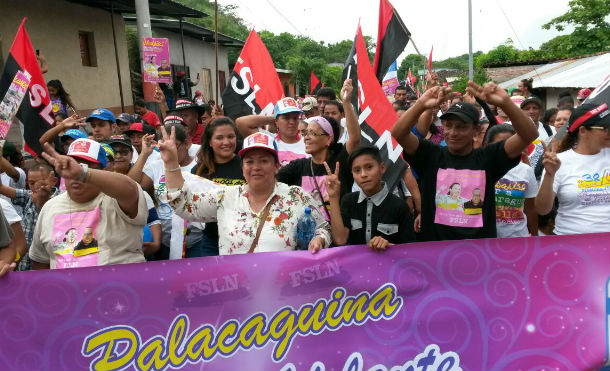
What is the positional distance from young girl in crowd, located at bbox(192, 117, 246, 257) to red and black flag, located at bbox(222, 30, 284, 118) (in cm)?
240

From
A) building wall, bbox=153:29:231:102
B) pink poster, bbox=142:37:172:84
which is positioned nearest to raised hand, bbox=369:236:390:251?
pink poster, bbox=142:37:172:84

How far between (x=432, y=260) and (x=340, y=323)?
1.98ft

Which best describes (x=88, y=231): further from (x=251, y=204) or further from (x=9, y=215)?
(x=251, y=204)

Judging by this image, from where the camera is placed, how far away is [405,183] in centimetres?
522

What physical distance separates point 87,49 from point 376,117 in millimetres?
13309

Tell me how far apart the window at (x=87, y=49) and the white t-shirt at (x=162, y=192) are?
12.1 meters

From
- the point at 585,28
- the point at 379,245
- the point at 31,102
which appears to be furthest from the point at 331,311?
the point at 585,28

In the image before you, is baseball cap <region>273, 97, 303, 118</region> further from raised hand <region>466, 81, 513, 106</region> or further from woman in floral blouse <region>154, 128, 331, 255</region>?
raised hand <region>466, 81, 513, 106</region>

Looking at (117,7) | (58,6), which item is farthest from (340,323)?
(117,7)

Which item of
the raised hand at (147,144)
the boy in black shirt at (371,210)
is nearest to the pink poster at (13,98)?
the raised hand at (147,144)

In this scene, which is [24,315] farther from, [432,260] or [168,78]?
[168,78]

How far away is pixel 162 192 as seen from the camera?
4148mm

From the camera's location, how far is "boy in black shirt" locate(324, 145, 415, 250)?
354cm

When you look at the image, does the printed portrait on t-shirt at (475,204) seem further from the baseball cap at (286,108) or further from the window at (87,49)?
the window at (87,49)
